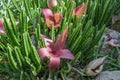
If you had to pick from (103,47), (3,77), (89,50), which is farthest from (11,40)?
(103,47)

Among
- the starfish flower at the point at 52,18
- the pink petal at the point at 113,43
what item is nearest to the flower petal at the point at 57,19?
the starfish flower at the point at 52,18

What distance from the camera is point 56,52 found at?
1900mm

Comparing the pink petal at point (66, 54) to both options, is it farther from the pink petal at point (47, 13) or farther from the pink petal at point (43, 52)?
the pink petal at point (47, 13)

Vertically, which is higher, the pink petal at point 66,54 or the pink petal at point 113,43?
→ the pink petal at point 66,54

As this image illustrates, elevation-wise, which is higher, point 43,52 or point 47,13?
point 47,13

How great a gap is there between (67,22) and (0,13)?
0.62 meters

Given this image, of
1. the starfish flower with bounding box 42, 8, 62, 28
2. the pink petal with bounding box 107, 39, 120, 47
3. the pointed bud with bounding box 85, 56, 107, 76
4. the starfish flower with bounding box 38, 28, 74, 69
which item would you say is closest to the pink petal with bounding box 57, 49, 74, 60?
the starfish flower with bounding box 38, 28, 74, 69

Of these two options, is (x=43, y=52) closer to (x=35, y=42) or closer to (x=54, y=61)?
(x=54, y=61)

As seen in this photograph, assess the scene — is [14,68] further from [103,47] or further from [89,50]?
[103,47]

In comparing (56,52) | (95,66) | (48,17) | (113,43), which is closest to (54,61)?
(56,52)

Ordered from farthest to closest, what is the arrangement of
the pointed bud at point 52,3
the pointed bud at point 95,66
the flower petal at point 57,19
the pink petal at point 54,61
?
the pointed bud at point 52,3
the flower petal at point 57,19
the pointed bud at point 95,66
the pink petal at point 54,61

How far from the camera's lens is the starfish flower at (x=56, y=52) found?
6.06 feet

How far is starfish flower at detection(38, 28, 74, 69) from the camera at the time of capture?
1848 millimetres

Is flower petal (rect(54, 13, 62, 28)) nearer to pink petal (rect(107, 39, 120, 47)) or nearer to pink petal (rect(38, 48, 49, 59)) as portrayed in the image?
pink petal (rect(38, 48, 49, 59))
